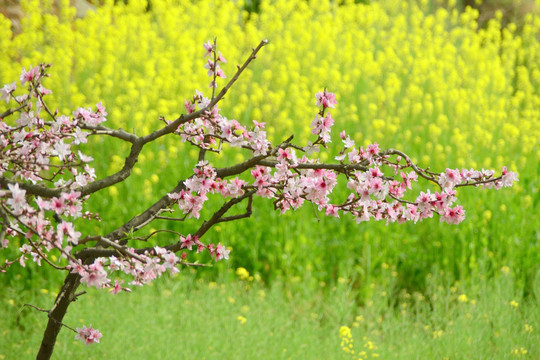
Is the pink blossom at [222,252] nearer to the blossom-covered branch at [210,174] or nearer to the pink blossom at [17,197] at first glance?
the blossom-covered branch at [210,174]

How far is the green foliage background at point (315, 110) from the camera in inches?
201

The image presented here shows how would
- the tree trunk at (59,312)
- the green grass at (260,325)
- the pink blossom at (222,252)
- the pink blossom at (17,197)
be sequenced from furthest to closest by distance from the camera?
the green grass at (260,325), the tree trunk at (59,312), the pink blossom at (222,252), the pink blossom at (17,197)

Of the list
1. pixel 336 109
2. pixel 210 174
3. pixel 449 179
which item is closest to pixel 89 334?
pixel 210 174

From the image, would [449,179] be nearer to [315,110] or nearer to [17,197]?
[17,197]

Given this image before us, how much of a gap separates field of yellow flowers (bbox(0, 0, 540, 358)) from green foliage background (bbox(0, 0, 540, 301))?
0.06 feet

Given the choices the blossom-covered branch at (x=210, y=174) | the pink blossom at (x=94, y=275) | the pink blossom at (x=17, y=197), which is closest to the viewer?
the pink blossom at (x=17, y=197)

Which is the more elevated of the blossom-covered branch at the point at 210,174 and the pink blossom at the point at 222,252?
the blossom-covered branch at the point at 210,174

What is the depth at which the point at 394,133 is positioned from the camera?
6387mm

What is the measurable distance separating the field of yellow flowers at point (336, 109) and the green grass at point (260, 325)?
4.5 inches

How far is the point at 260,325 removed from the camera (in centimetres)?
384

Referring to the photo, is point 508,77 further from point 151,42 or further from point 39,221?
point 39,221

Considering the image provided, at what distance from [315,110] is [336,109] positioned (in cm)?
40

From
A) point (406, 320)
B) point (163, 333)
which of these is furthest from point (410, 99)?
point (163, 333)

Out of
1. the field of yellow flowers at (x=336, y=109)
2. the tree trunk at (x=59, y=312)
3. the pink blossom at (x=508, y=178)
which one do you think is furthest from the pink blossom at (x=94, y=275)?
the field of yellow flowers at (x=336, y=109)
